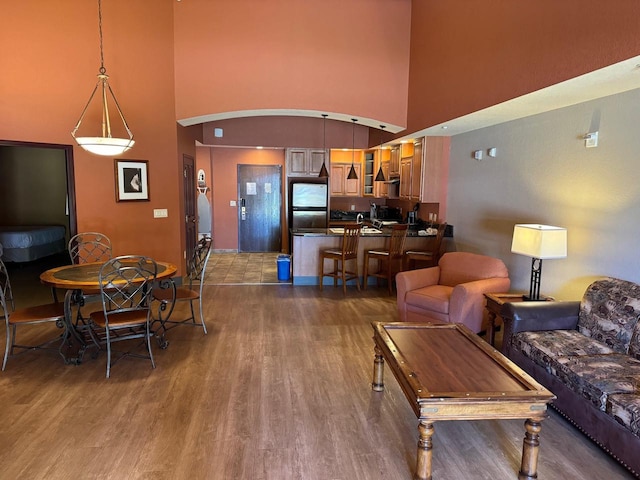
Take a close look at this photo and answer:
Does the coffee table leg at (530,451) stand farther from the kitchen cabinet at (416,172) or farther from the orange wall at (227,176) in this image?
the orange wall at (227,176)

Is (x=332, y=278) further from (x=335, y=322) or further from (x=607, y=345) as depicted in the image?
(x=607, y=345)

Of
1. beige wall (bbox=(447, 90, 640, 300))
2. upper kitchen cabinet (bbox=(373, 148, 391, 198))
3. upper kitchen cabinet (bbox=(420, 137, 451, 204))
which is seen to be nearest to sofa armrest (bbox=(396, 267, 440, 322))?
beige wall (bbox=(447, 90, 640, 300))

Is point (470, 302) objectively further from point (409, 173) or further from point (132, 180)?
point (132, 180)

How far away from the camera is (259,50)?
5727 mm

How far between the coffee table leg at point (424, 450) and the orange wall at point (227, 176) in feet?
24.1

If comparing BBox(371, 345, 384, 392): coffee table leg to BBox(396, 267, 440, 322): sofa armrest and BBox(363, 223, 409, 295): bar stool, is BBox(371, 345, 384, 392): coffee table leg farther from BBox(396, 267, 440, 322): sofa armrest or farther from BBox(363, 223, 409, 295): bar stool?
BBox(363, 223, 409, 295): bar stool

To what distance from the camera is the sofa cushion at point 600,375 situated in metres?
2.35

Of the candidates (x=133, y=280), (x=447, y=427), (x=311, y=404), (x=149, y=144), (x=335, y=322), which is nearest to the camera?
(x=447, y=427)

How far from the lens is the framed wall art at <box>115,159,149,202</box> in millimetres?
5445

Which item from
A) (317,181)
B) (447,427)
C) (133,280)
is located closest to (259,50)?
(317,181)

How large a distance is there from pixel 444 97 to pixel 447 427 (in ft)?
12.3

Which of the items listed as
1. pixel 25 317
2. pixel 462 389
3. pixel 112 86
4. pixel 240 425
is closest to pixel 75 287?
pixel 25 317

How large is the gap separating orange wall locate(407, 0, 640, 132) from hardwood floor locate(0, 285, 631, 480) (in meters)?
2.54

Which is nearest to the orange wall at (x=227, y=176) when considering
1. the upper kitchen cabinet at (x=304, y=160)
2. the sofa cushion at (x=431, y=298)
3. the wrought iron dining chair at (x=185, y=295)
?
the upper kitchen cabinet at (x=304, y=160)
